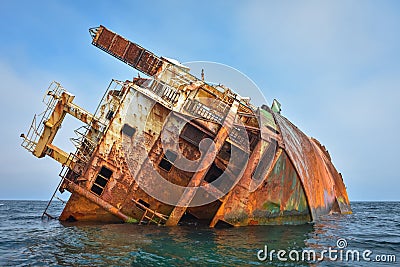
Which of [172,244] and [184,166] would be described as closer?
[172,244]

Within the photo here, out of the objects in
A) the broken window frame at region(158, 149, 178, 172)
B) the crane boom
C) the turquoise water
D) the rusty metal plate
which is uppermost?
the crane boom

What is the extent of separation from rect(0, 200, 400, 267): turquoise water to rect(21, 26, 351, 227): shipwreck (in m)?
0.55

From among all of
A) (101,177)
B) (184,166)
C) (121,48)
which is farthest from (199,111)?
(121,48)

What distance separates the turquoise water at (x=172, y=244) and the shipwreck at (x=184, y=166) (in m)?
0.55

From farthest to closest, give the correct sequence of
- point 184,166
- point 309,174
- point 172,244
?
point 309,174
point 184,166
point 172,244

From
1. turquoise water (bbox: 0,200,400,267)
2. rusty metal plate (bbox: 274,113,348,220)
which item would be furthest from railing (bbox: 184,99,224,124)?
turquoise water (bbox: 0,200,400,267)

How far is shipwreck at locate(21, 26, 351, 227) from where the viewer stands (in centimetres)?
991

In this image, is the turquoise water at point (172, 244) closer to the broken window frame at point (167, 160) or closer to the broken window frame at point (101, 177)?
the broken window frame at point (101, 177)

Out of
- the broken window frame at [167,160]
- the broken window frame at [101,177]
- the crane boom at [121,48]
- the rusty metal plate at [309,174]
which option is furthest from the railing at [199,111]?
the crane boom at [121,48]

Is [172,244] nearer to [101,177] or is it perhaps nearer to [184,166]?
[184,166]

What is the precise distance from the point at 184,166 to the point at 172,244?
2.95 metres

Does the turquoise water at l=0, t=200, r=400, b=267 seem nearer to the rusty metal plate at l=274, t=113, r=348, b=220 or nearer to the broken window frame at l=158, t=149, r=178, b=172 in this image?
the rusty metal plate at l=274, t=113, r=348, b=220

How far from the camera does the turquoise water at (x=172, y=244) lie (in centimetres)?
666

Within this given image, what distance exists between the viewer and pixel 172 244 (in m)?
7.94
